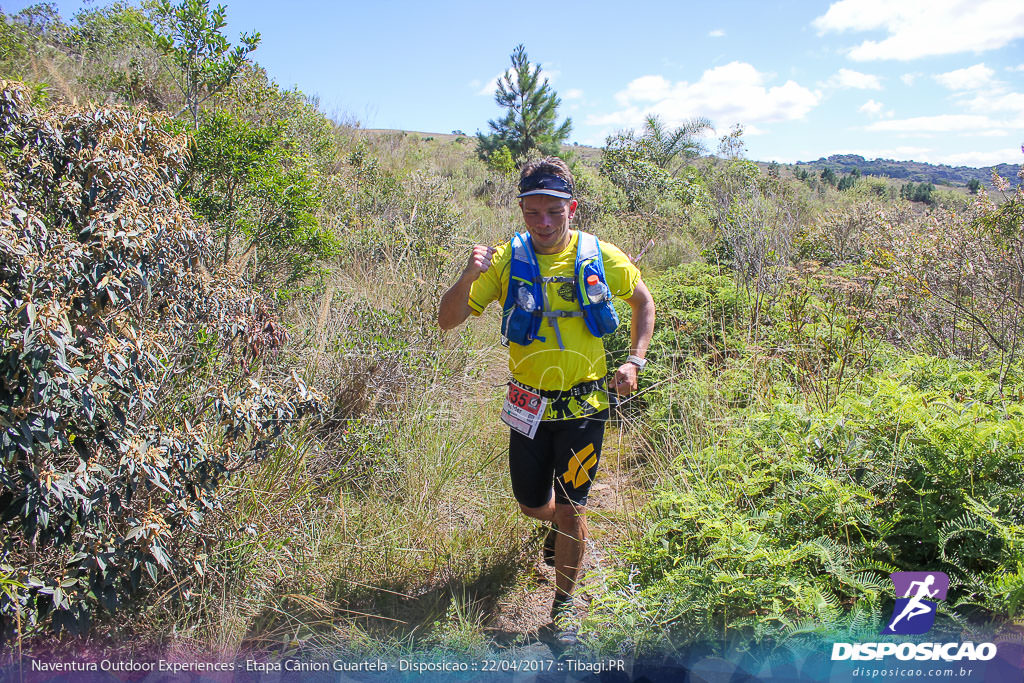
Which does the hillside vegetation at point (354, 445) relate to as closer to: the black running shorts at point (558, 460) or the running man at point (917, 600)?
the running man at point (917, 600)

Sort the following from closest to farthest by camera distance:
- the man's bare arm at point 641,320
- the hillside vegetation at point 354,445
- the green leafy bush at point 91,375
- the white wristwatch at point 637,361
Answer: the green leafy bush at point 91,375
the hillside vegetation at point 354,445
the white wristwatch at point 637,361
the man's bare arm at point 641,320

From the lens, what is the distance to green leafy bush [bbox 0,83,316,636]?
6.25 ft

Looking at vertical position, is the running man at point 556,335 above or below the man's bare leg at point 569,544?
above

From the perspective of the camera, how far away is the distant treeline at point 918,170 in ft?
15.7

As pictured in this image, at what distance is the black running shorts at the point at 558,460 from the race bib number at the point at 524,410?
0.08 metres

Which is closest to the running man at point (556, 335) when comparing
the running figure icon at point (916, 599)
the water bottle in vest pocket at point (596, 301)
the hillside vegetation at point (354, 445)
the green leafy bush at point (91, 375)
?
the water bottle in vest pocket at point (596, 301)

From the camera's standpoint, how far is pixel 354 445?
3693 mm

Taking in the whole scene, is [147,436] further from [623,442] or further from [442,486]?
[623,442]

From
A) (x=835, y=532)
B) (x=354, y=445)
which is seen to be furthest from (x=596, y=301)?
(x=354, y=445)

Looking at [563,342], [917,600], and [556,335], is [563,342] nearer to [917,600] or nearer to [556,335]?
[556,335]

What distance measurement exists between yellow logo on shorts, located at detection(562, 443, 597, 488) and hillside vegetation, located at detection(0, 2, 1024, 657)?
0.33 metres

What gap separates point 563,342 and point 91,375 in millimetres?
1812

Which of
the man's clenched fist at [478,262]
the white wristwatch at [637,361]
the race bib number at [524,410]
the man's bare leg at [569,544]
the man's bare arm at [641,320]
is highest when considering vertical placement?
the man's clenched fist at [478,262]

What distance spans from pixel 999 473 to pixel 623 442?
2.64 m
